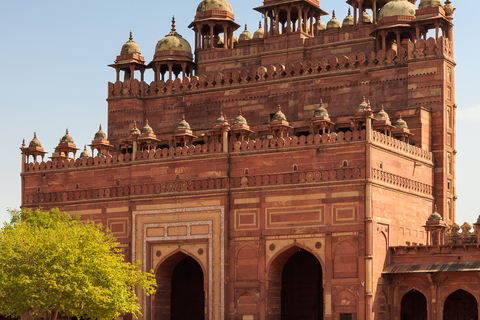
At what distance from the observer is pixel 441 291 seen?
1387 inches

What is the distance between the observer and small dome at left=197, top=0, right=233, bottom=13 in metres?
45.7

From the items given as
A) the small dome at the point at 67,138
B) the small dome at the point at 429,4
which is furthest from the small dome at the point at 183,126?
the small dome at the point at 429,4

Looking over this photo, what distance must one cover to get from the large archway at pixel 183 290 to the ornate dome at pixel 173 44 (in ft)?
31.1

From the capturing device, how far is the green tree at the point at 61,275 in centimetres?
3397

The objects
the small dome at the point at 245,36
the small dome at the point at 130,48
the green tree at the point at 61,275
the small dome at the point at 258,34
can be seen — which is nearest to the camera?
the green tree at the point at 61,275

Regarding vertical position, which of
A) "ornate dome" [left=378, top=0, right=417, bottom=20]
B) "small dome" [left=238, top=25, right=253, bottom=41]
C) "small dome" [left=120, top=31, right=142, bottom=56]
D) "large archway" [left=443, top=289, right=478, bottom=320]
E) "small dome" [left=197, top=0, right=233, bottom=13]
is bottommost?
"large archway" [left=443, top=289, right=478, bottom=320]

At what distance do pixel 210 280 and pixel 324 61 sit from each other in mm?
9809

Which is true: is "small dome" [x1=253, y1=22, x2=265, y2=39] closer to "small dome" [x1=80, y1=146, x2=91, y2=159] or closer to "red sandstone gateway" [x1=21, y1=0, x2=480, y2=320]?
"red sandstone gateway" [x1=21, y1=0, x2=480, y2=320]

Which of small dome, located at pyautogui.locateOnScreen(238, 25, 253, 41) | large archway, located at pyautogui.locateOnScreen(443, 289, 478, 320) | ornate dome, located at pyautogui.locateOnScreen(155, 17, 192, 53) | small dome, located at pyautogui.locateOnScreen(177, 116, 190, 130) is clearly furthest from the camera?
small dome, located at pyautogui.locateOnScreen(238, 25, 253, 41)

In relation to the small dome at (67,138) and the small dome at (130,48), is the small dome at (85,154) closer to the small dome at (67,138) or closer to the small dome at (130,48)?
the small dome at (67,138)

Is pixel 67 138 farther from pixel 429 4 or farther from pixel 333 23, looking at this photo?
pixel 429 4

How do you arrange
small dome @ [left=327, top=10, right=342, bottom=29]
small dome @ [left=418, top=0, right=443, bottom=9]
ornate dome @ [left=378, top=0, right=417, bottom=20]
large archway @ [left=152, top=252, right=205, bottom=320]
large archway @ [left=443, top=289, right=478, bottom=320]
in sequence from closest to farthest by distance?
large archway @ [left=443, top=289, right=478, bottom=320] → large archway @ [left=152, top=252, right=205, bottom=320] → small dome @ [left=418, top=0, right=443, bottom=9] → ornate dome @ [left=378, top=0, right=417, bottom=20] → small dome @ [left=327, top=10, right=342, bottom=29]

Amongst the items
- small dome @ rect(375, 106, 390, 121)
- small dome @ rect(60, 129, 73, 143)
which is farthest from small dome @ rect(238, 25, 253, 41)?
small dome @ rect(375, 106, 390, 121)

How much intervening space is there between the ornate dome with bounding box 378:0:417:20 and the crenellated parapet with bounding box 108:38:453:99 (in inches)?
64.6
